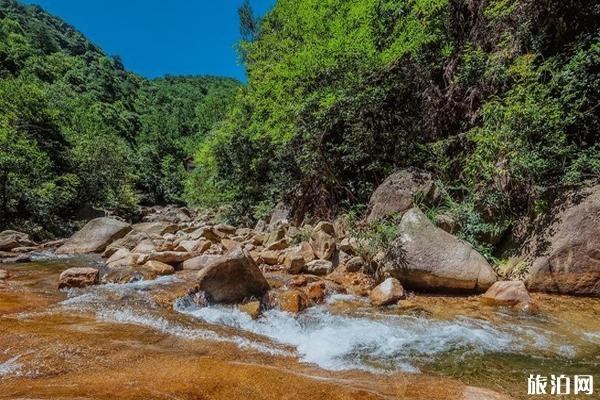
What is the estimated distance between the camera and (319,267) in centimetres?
694

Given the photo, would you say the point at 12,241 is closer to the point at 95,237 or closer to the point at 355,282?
the point at 95,237

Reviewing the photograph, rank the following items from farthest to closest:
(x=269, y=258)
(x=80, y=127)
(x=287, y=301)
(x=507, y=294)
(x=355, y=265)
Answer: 1. (x=80, y=127)
2. (x=269, y=258)
3. (x=355, y=265)
4. (x=507, y=294)
5. (x=287, y=301)

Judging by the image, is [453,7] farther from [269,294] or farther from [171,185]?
[171,185]

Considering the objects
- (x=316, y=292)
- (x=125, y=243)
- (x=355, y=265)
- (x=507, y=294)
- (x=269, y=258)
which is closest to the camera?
(x=507, y=294)

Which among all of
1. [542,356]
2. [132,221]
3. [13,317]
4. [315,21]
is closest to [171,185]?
[132,221]

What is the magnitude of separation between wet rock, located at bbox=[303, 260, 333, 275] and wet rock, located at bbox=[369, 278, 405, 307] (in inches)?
59.9

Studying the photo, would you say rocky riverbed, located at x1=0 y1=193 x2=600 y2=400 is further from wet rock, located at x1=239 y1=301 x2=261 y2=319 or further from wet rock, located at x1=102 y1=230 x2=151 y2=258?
wet rock, located at x1=102 y1=230 x2=151 y2=258

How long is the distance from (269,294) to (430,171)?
18.1ft

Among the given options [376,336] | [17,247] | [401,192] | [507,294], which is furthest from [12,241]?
[507,294]

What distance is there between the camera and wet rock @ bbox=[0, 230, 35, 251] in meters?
10.3

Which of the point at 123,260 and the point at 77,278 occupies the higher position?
the point at 123,260

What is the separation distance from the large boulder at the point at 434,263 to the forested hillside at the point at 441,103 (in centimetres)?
90

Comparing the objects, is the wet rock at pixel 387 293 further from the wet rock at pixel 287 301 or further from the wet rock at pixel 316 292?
the wet rock at pixel 287 301

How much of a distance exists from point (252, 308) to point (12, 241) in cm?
1018
